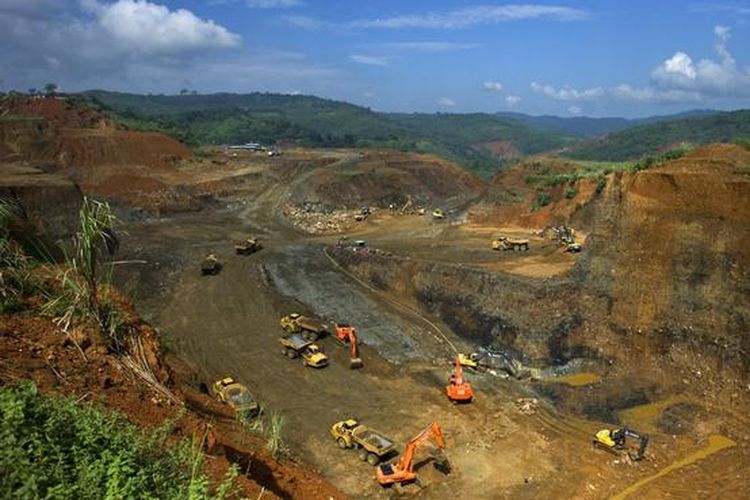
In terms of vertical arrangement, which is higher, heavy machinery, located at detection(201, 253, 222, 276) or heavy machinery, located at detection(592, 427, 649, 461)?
heavy machinery, located at detection(201, 253, 222, 276)

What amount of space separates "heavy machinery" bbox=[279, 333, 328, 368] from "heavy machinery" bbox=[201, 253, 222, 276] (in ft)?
39.2

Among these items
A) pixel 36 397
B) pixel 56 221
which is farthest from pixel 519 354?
pixel 56 221

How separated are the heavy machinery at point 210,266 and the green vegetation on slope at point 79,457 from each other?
3382 cm

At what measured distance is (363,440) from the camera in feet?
77.4

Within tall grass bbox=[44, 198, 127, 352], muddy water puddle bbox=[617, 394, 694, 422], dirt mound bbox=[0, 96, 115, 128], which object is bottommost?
muddy water puddle bbox=[617, 394, 694, 422]

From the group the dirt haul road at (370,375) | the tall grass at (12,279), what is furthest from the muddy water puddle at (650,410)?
the tall grass at (12,279)

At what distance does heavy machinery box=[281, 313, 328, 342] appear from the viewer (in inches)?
1361

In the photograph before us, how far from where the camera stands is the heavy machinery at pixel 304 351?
31359 mm

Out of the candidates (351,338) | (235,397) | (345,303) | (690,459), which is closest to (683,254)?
(690,459)

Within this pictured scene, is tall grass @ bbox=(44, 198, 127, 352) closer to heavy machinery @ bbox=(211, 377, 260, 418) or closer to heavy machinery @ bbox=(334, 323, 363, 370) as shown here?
heavy machinery @ bbox=(211, 377, 260, 418)

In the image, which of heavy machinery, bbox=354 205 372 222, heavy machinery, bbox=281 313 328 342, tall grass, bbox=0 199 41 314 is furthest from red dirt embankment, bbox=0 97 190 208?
tall grass, bbox=0 199 41 314

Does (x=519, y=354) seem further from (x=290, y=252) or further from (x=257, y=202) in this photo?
(x=257, y=202)

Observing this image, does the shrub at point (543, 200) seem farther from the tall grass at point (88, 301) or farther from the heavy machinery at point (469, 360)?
the tall grass at point (88, 301)

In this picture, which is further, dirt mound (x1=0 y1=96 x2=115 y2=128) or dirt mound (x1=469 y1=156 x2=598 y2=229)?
dirt mound (x1=0 y1=96 x2=115 y2=128)
